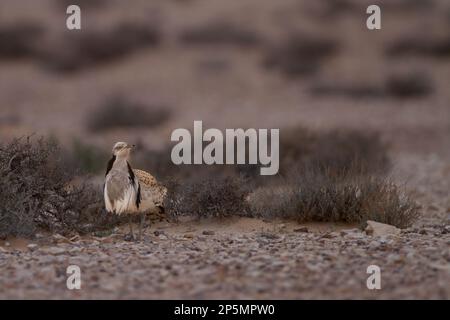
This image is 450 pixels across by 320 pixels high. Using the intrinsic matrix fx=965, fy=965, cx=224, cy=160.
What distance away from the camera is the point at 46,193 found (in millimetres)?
8102

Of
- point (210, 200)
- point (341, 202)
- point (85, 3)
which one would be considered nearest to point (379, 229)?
point (341, 202)

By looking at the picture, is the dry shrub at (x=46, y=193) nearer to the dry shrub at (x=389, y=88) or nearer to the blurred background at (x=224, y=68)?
the blurred background at (x=224, y=68)

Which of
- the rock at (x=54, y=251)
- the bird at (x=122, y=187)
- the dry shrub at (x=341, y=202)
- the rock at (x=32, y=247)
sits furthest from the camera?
the dry shrub at (x=341, y=202)

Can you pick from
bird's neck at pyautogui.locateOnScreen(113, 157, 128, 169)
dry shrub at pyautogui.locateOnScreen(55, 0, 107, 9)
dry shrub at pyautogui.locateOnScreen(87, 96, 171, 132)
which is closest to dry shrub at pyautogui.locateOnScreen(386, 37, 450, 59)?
dry shrub at pyautogui.locateOnScreen(55, 0, 107, 9)

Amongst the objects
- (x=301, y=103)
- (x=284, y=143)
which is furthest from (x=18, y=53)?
(x=284, y=143)

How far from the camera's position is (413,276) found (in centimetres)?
581

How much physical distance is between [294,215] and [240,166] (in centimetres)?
331

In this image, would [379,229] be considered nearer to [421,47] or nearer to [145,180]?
[145,180]

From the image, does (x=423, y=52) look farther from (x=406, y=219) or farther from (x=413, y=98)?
(x=406, y=219)

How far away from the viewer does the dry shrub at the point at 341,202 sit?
8.05 m

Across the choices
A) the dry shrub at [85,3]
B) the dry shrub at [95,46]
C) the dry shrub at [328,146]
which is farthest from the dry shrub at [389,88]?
the dry shrub at [85,3]

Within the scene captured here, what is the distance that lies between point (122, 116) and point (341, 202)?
36.4 ft

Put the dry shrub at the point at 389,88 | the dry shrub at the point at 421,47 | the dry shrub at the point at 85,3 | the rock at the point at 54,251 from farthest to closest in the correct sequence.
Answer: the dry shrub at the point at 85,3 < the dry shrub at the point at 421,47 < the dry shrub at the point at 389,88 < the rock at the point at 54,251

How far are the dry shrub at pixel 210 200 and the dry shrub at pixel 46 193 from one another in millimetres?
715
